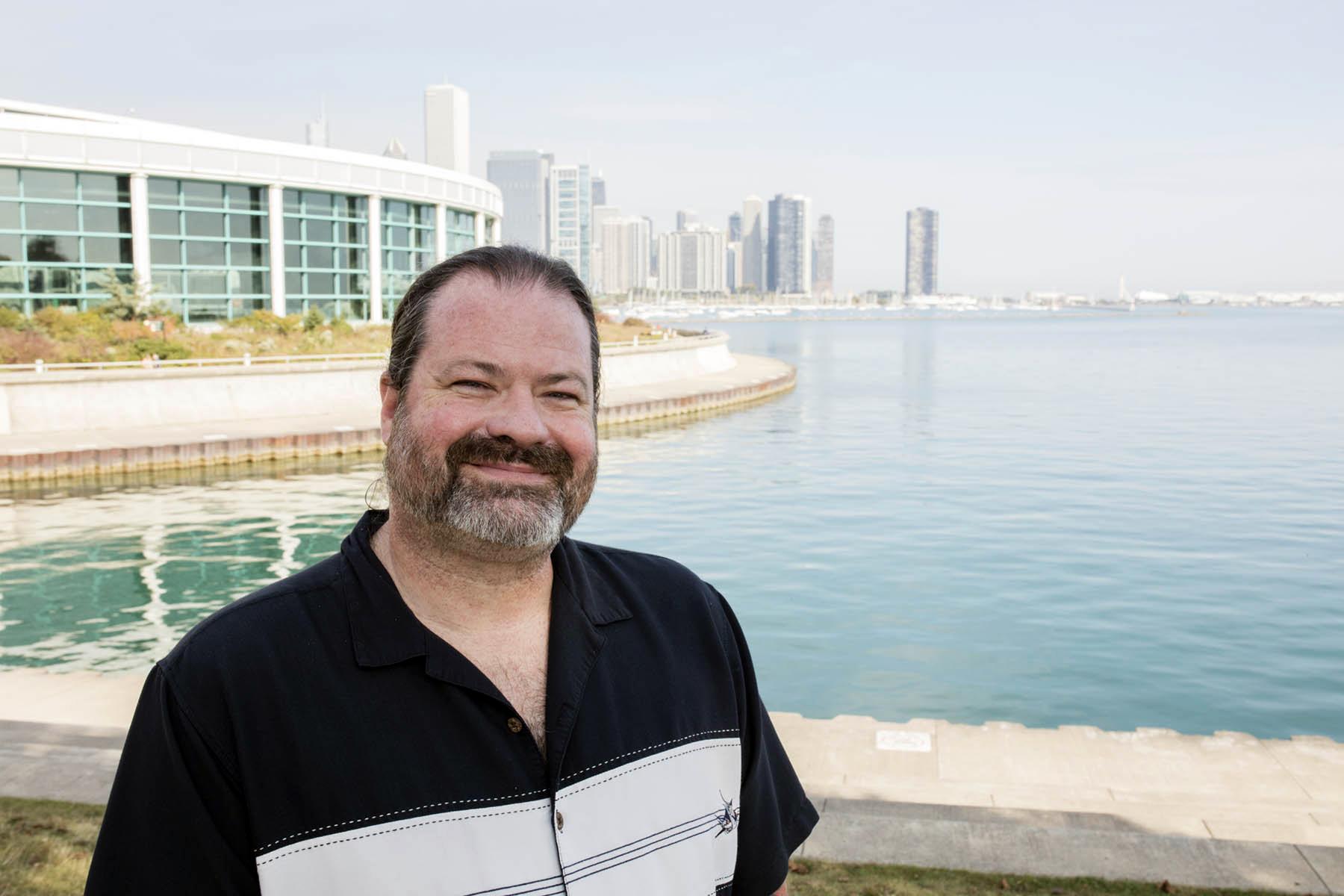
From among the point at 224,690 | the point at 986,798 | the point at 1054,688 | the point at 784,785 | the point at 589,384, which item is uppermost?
the point at 589,384

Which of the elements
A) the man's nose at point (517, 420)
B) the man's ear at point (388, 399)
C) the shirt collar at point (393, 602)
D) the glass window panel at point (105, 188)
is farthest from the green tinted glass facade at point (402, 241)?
the man's nose at point (517, 420)

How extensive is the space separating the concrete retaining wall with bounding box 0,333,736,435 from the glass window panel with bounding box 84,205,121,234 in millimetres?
15275

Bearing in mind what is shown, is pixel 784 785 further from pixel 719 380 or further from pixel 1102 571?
pixel 719 380

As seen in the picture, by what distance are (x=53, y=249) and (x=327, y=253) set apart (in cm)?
1235

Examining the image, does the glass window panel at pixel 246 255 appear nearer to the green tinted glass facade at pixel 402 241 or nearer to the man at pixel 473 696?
the green tinted glass facade at pixel 402 241

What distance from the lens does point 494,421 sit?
7.82 ft

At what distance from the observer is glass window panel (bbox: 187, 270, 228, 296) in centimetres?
5131

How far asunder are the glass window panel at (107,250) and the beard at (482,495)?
5209 centimetres

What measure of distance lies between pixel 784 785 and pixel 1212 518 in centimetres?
2839

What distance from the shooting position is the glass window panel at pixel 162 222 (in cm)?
5019

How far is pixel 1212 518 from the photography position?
92.4 feet

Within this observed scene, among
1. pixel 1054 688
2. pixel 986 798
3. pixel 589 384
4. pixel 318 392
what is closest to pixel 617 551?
pixel 589 384

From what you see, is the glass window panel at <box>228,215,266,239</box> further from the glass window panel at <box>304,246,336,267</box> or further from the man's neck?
the man's neck

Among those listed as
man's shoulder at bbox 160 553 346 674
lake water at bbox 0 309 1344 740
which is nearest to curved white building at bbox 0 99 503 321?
lake water at bbox 0 309 1344 740
